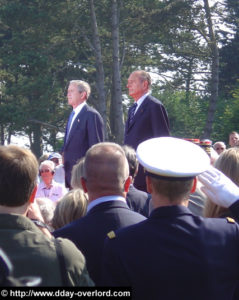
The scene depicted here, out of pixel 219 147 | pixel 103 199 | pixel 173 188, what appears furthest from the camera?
pixel 219 147

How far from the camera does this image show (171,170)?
224 cm

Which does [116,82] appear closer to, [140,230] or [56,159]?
[56,159]

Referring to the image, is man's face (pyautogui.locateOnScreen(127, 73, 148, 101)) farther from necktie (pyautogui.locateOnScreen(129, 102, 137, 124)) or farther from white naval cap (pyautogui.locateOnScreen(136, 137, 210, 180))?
white naval cap (pyautogui.locateOnScreen(136, 137, 210, 180))

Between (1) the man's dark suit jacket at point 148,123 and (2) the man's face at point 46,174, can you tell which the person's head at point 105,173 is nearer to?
(1) the man's dark suit jacket at point 148,123

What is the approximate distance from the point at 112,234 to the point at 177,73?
30.3m

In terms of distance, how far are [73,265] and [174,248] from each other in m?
0.47

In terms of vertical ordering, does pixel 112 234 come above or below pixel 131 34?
below

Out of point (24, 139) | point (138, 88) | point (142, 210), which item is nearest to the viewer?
point (142, 210)

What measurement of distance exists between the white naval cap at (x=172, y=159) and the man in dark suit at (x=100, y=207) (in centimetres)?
41

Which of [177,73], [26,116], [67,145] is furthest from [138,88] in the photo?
[177,73]

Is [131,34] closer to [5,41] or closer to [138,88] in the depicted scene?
[5,41]

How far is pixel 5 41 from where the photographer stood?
25.9 m

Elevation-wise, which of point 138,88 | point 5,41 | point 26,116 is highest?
point 5,41

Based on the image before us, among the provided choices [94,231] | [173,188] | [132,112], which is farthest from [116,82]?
[173,188]
